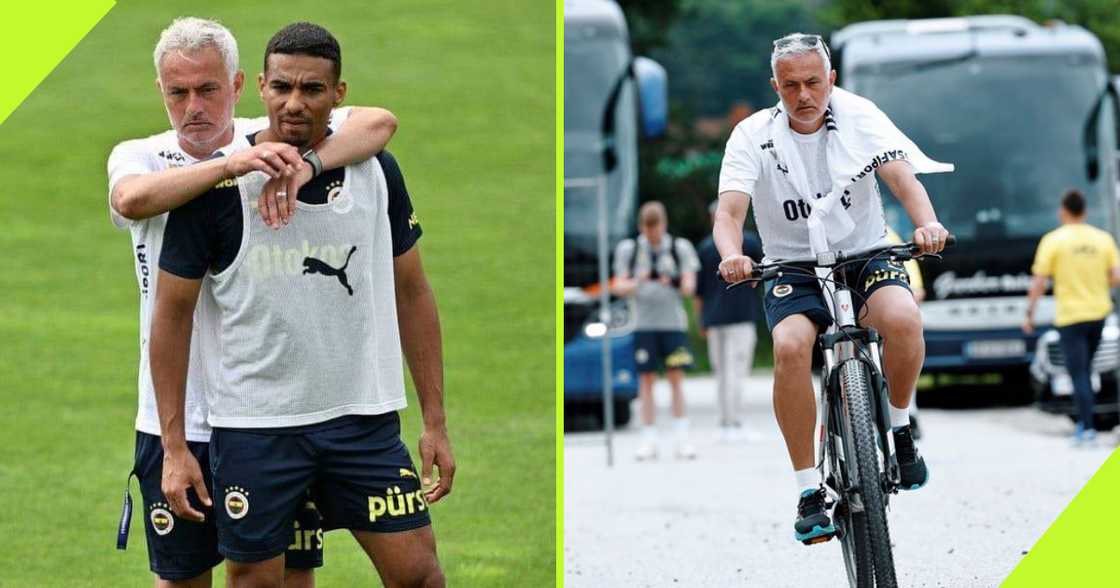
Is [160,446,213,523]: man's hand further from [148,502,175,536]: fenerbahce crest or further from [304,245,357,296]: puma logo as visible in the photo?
[304,245,357,296]: puma logo

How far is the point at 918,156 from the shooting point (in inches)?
257

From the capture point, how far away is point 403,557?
5.17m

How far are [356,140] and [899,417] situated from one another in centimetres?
260

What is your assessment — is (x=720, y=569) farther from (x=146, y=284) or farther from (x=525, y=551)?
(x=146, y=284)

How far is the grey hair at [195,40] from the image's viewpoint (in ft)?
17.2

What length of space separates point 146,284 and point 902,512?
235 inches

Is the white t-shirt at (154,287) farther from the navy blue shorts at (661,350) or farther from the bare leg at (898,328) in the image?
the navy blue shorts at (661,350)

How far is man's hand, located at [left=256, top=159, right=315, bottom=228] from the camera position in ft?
16.2

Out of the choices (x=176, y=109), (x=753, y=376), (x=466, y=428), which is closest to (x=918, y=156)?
(x=176, y=109)

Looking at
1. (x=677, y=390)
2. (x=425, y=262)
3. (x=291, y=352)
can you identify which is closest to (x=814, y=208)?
(x=291, y=352)

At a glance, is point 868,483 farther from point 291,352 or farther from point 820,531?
point 291,352

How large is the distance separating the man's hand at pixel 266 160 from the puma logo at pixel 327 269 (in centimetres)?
29

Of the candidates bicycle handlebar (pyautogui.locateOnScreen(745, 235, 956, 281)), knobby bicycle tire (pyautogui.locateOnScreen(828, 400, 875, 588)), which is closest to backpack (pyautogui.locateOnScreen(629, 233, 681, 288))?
knobby bicycle tire (pyautogui.locateOnScreen(828, 400, 875, 588))

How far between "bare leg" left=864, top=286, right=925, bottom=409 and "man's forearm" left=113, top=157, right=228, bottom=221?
262 cm
